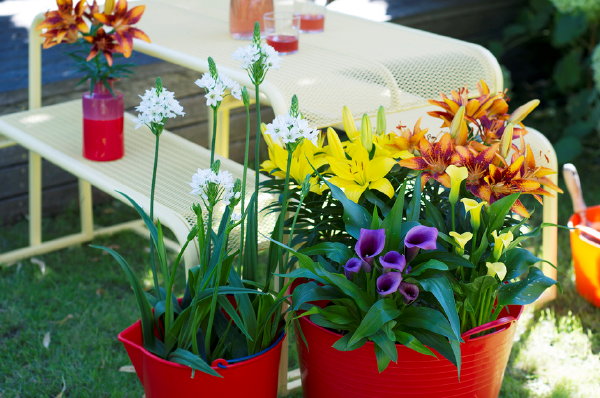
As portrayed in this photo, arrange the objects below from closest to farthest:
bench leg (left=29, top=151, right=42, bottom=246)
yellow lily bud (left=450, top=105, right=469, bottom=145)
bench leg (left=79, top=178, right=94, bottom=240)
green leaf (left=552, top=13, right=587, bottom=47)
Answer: yellow lily bud (left=450, top=105, right=469, bottom=145) → bench leg (left=29, top=151, right=42, bottom=246) → bench leg (left=79, top=178, right=94, bottom=240) → green leaf (left=552, top=13, right=587, bottom=47)

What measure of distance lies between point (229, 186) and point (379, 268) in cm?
28

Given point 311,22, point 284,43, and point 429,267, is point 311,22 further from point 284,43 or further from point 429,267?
point 429,267

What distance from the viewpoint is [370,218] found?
60.9 inches

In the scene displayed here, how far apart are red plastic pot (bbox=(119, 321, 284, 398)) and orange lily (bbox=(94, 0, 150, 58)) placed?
26.6 inches

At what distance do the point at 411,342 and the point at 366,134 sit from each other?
0.39 m

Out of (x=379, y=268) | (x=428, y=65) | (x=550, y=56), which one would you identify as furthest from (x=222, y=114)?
(x=550, y=56)

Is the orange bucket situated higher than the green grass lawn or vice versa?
the orange bucket

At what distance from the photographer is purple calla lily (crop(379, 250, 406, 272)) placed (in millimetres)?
1378

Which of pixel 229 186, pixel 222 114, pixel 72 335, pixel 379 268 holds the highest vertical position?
pixel 229 186

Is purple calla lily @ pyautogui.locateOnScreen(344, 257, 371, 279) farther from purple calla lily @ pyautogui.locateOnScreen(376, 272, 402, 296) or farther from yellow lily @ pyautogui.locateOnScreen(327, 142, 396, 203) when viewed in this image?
yellow lily @ pyautogui.locateOnScreen(327, 142, 396, 203)

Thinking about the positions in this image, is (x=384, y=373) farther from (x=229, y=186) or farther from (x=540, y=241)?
(x=540, y=241)

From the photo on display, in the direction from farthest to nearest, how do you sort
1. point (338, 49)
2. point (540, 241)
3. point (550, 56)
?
point (550, 56) < point (540, 241) < point (338, 49)

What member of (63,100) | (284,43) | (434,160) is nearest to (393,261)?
(434,160)

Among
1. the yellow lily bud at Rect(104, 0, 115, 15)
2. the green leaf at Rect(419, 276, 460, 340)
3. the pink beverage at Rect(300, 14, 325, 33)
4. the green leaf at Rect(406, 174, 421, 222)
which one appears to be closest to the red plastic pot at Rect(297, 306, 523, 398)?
the green leaf at Rect(419, 276, 460, 340)
